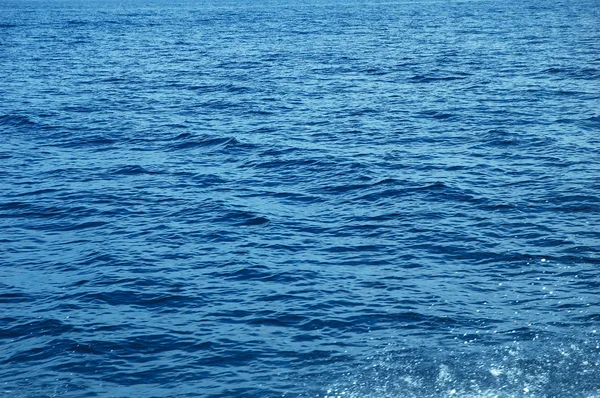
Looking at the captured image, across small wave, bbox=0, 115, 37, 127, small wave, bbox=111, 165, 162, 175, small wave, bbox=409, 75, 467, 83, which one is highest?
small wave, bbox=111, 165, 162, 175

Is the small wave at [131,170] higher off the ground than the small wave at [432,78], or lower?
higher

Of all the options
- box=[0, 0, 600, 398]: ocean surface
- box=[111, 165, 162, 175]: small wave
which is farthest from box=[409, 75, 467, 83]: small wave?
box=[111, 165, 162, 175]: small wave

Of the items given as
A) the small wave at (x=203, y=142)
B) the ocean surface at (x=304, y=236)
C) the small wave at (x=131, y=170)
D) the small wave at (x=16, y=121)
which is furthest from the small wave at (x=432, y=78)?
the small wave at (x=131, y=170)

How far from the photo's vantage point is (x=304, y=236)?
3575 cm

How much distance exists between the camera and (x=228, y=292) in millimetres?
30562

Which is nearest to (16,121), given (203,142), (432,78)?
(203,142)

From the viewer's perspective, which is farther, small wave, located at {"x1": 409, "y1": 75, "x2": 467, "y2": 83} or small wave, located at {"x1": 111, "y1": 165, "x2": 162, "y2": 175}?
small wave, located at {"x1": 409, "y1": 75, "x2": 467, "y2": 83}

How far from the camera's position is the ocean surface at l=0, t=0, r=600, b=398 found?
25.2 metres

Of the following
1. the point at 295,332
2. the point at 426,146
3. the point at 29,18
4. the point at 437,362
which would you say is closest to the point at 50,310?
the point at 295,332

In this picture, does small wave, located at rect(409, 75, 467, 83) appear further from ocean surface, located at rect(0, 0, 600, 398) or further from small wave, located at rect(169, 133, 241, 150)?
small wave, located at rect(169, 133, 241, 150)

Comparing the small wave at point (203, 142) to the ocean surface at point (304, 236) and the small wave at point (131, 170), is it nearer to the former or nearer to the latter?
→ the ocean surface at point (304, 236)

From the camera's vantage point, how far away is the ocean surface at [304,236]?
25.2 meters

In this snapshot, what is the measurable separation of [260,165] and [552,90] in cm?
3031

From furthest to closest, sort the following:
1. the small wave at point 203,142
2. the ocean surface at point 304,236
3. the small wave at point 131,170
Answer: the small wave at point 203,142 < the small wave at point 131,170 < the ocean surface at point 304,236
